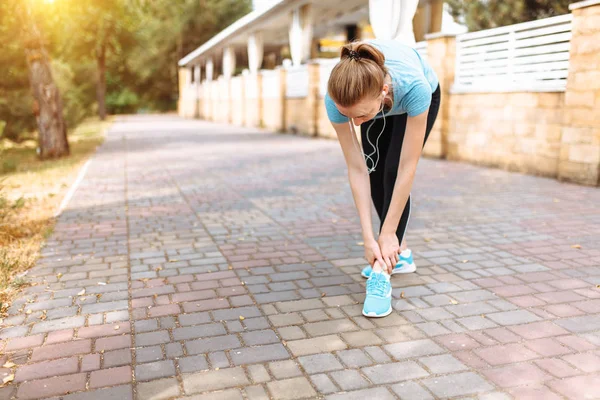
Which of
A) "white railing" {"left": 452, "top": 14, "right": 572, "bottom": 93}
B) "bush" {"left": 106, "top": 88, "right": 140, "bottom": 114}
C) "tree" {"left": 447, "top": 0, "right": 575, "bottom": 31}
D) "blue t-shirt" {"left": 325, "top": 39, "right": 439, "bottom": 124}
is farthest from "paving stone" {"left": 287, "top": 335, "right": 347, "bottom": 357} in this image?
"bush" {"left": 106, "top": 88, "right": 140, "bottom": 114}

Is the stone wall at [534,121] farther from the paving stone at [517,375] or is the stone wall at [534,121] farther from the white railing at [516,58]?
the paving stone at [517,375]

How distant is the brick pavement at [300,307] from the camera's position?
8.15 feet

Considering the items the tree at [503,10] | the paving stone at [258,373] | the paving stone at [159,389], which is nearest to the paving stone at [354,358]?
the paving stone at [258,373]

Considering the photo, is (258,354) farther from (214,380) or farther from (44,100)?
(44,100)

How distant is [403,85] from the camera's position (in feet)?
9.09

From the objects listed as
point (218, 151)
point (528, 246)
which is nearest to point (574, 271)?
point (528, 246)

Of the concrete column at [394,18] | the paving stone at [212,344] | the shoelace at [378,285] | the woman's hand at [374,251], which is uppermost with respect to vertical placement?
the concrete column at [394,18]

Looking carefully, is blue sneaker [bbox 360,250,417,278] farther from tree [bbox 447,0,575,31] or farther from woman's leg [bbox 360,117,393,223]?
tree [bbox 447,0,575,31]

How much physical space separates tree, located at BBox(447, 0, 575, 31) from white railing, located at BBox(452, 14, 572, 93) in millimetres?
6585

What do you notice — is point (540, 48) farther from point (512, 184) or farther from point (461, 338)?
point (461, 338)

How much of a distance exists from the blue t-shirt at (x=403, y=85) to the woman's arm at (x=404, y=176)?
0.06 meters

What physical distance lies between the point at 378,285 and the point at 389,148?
0.82 metres

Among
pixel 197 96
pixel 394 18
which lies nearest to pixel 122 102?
pixel 197 96

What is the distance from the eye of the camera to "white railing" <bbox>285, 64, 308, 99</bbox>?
18266mm
